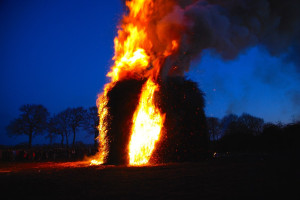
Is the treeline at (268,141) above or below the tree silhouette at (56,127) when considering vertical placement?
below

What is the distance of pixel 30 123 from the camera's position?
4022 cm

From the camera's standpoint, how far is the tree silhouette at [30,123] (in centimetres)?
3981

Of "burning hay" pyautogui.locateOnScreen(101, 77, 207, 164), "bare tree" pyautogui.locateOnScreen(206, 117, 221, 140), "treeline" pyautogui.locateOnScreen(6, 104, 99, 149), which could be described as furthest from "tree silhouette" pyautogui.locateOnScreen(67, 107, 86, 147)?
"burning hay" pyautogui.locateOnScreen(101, 77, 207, 164)

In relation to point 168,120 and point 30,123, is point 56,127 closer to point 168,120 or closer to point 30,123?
point 30,123

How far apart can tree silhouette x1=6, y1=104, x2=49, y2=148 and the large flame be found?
2861cm

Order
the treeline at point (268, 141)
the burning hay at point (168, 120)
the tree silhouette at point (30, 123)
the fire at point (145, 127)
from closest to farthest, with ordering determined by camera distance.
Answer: the burning hay at point (168, 120), the fire at point (145, 127), the treeline at point (268, 141), the tree silhouette at point (30, 123)

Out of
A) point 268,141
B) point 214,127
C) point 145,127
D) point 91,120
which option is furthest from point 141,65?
point 214,127

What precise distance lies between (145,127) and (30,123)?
33721 millimetres

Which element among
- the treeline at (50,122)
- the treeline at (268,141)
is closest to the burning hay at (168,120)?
the treeline at (268,141)

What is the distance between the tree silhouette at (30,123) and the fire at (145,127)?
107ft

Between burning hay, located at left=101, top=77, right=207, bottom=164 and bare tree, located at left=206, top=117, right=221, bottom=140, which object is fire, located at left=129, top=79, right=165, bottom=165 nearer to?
burning hay, located at left=101, top=77, right=207, bottom=164

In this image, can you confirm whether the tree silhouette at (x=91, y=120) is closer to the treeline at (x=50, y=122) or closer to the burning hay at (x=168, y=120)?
the treeline at (x=50, y=122)

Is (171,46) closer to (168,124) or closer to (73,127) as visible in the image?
(168,124)

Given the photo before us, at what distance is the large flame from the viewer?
14.7 m
